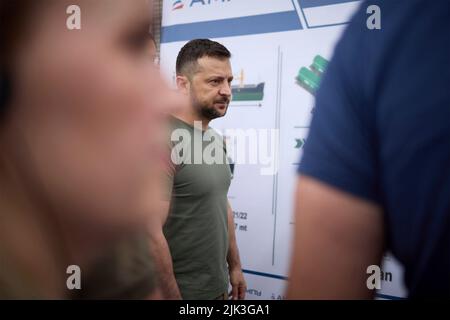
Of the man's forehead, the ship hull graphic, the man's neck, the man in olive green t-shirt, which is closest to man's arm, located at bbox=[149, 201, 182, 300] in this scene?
the man in olive green t-shirt

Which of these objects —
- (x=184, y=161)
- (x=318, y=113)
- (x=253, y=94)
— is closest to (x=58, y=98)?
(x=318, y=113)

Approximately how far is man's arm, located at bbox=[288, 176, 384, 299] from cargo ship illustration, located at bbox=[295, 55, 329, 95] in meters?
1.18

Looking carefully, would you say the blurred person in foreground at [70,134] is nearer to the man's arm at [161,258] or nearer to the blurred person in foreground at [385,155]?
the blurred person in foreground at [385,155]

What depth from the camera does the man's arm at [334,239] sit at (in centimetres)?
59

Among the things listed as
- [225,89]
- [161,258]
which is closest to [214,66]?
[225,89]

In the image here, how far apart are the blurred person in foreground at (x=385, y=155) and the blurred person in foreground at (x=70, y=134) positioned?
271mm

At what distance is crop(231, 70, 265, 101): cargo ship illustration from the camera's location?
6.05 ft

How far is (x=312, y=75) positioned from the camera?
1729mm

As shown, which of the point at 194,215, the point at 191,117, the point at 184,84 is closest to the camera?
the point at 194,215

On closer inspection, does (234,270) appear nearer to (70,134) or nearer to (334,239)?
(334,239)

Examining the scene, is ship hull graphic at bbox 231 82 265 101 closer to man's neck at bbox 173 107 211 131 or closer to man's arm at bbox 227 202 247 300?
man's neck at bbox 173 107 211 131

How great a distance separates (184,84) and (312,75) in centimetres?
56

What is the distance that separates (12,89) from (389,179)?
1.78 ft
